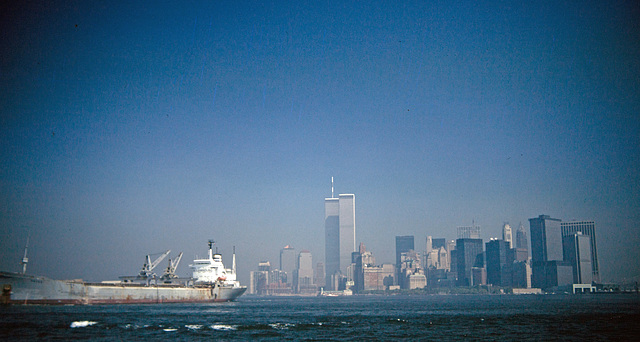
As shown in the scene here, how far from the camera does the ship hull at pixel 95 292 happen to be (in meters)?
91.9

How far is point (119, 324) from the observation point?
218ft

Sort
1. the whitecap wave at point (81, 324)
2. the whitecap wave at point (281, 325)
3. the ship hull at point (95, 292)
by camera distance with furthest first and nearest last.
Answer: the ship hull at point (95, 292) → the whitecap wave at point (281, 325) → the whitecap wave at point (81, 324)

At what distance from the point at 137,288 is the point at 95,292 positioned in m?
10.5

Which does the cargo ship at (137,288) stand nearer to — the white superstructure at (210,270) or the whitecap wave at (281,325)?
the white superstructure at (210,270)

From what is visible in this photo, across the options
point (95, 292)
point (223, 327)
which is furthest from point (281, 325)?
point (95, 292)

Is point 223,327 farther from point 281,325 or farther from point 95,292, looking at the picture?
point 95,292

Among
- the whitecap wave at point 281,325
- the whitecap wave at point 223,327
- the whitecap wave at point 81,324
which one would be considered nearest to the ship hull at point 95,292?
the whitecap wave at point 81,324

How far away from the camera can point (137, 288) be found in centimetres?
11656

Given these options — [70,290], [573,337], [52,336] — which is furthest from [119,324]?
[573,337]

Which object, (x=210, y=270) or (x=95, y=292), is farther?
(x=210, y=270)

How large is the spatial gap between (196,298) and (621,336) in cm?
9932

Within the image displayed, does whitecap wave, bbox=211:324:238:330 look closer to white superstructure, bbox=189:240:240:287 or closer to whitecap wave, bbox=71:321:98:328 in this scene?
whitecap wave, bbox=71:321:98:328

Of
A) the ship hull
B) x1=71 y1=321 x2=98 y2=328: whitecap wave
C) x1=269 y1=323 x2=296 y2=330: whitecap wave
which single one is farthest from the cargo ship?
x1=269 y1=323 x2=296 y2=330: whitecap wave

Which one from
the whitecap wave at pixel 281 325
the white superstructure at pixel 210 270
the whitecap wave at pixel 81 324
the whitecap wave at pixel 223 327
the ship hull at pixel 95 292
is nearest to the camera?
the whitecap wave at pixel 81 324
